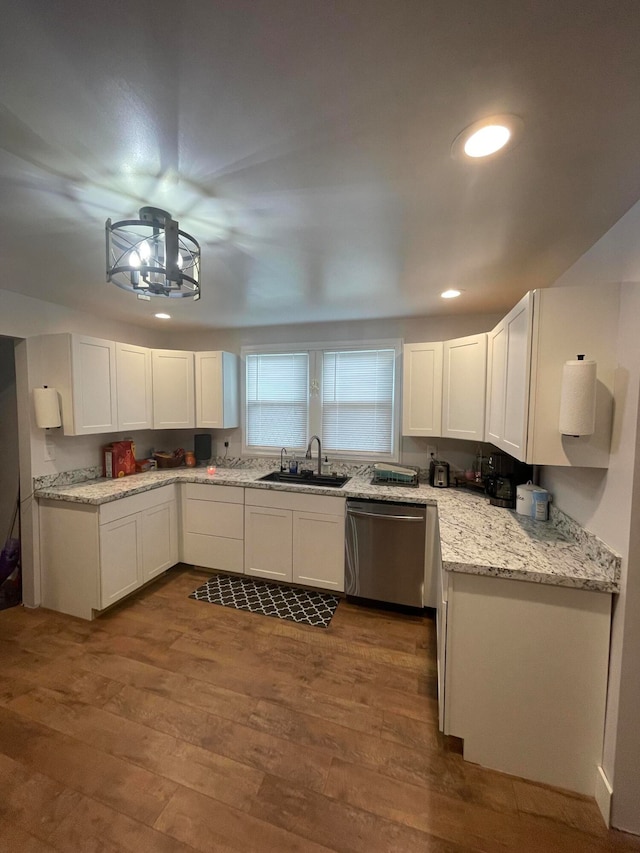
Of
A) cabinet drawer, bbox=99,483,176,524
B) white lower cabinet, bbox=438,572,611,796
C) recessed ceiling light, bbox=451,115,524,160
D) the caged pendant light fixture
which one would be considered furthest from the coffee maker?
cabinet drawer, bbox=99,483,176,524

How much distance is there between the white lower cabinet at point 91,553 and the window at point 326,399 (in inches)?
56.8

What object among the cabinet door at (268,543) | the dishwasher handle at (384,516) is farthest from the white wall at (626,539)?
the cabinet door at (268,543)

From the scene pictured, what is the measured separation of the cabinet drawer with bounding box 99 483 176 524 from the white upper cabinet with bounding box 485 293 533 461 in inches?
111

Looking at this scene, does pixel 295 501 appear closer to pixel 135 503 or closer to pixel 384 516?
pixel 384 516

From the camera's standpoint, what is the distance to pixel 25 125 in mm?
991

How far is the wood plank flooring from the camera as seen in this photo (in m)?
1.26

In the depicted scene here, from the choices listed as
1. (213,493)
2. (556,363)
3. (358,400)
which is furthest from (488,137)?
(213,493)

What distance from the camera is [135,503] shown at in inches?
109

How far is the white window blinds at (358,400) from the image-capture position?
130 inches

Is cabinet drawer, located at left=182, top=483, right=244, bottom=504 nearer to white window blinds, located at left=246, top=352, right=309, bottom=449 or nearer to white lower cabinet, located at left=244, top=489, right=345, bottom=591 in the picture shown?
white lower cabinet, located at left=244, top=489, right=345, bottom=591

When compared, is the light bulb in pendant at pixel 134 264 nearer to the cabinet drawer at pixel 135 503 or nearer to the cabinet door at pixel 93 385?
the cabinet door at pixel 93 385

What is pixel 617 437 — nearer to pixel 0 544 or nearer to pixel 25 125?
pixel 25 125

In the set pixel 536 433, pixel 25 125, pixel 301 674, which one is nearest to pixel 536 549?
pixel 536 433

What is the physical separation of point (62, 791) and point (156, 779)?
381 mm
